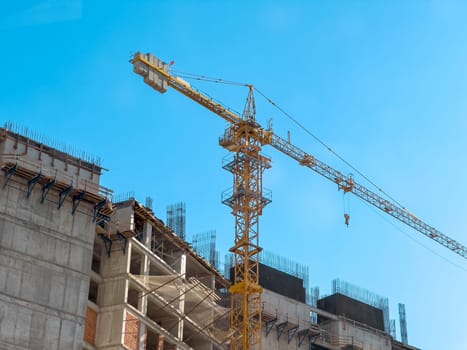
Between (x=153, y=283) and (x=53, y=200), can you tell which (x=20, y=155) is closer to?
(x=53, y=200)

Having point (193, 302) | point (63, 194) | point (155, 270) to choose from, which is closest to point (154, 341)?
point (193, 302)

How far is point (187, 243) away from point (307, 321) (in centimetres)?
1778

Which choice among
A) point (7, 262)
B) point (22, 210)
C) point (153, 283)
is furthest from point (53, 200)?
point (153, 283)

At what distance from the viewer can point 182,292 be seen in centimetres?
5975

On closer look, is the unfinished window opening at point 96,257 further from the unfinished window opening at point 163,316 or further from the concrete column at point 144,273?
the unfinished window opening at point 163,316

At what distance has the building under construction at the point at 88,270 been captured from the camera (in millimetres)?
48656

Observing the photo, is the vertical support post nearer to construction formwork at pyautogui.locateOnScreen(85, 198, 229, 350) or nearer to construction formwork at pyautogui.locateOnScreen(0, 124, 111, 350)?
construction formwork at pyautogui.locateOnScreen(85, 198, 229, 350)

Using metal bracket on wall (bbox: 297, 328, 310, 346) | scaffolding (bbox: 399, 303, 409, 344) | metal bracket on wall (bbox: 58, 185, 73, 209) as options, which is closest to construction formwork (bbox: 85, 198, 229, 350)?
metal bracket on wall (bbox: 58, 185, 73, 209)

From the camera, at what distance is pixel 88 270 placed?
52.2 meters

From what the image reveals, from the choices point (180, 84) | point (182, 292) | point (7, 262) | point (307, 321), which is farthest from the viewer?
point (307, 321)

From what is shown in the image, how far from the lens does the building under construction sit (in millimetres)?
48656

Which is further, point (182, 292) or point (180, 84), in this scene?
point (180, 84)

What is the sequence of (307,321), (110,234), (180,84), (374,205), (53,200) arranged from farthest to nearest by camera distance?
1. (374,205)
2. (307,321)
3. (180,84)
4. (110,234)
5. (53,200)

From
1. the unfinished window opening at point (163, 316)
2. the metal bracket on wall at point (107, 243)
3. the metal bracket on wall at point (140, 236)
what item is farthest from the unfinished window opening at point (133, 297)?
the metal bracket on wall at point (140, 236)
